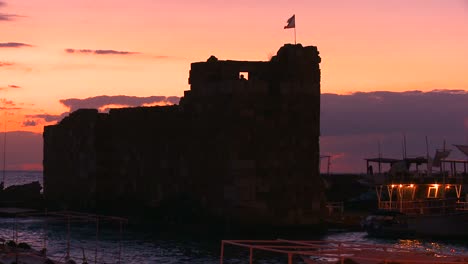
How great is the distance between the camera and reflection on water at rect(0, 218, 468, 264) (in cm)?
4988

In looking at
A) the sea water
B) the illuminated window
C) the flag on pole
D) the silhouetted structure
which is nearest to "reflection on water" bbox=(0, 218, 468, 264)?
the sea water

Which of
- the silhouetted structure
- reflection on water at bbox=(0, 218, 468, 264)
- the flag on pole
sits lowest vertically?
reflection on water at bbox=(0, 218, 468, 264)

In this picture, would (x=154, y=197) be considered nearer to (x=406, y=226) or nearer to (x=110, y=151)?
(x=110, y=151)

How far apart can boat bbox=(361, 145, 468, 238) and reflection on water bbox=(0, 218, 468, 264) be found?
1.84 m

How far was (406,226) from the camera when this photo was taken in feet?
209

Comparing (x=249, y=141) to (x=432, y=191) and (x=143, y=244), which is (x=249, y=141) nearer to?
(x=143, y=244)

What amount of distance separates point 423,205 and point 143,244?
23424mm

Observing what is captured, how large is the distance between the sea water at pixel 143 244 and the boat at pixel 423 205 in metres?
1.34

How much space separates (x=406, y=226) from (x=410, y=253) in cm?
4093

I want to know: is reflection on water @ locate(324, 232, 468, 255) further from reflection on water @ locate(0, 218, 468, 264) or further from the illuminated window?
the illuminated window

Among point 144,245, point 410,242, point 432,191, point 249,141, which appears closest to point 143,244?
point 144,245

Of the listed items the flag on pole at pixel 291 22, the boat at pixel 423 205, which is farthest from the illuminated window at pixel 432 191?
the flag on pole at pixel 291 22

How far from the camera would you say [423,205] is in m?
67.5

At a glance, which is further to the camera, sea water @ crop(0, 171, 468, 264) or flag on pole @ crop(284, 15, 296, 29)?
flag on pole @ crop(284, 15, 296, 29)
